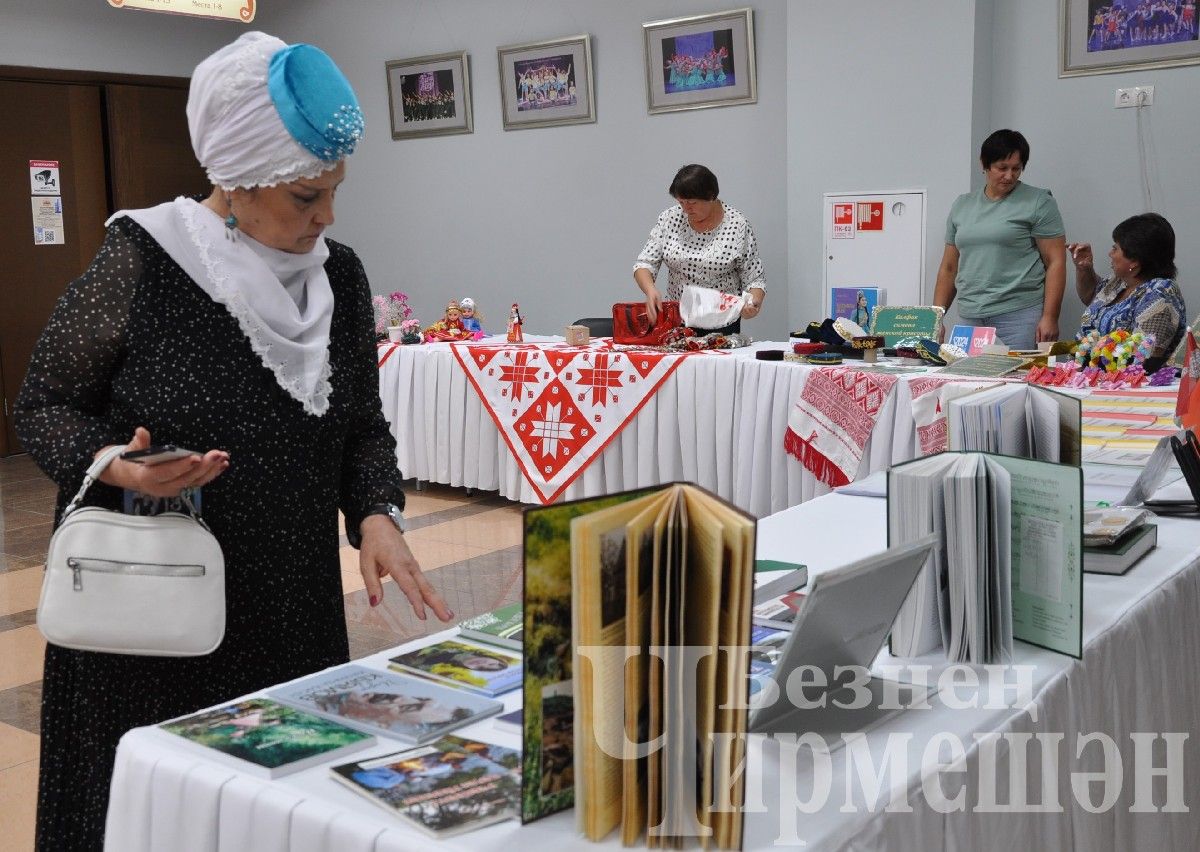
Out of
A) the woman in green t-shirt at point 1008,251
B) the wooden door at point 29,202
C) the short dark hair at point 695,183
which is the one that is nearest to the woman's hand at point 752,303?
the short dark hair at point 695,183

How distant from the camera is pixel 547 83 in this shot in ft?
24.8

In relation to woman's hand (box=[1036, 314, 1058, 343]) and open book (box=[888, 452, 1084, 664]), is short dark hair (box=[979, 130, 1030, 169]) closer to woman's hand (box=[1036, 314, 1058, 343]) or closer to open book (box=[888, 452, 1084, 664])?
woman's hand (box=[1036, 314, 1058, 343])

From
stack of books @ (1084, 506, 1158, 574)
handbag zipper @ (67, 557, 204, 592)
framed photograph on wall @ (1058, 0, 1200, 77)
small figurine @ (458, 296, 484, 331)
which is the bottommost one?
stack of books @ (1084, 506, 1158, 574)

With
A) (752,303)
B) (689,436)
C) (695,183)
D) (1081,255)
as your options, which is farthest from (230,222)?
(1081,255)

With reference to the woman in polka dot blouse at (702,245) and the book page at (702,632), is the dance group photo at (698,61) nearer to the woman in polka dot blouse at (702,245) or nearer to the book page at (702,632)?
the woman in polka dot blouse at (702,245)

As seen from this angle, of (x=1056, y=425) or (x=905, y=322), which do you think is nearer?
(x=1056, y=425)

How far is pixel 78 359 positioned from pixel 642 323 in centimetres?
384

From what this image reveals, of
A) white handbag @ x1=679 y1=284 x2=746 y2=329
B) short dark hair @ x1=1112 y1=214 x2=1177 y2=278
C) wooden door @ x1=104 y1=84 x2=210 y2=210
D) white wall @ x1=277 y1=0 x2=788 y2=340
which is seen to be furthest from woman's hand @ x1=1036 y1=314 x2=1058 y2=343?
wooden door @ x1=104 y1=84 x2=210 y2=210

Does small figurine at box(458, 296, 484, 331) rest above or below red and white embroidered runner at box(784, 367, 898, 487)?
above

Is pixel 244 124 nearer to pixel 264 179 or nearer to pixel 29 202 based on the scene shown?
pixel 264 179

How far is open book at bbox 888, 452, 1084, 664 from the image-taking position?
60.2 inches

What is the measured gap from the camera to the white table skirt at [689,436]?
459cm

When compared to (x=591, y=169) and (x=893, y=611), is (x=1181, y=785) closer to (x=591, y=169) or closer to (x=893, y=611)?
(x=893, y=611)

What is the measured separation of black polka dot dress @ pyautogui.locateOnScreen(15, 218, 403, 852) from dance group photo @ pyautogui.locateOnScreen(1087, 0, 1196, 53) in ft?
16.2
